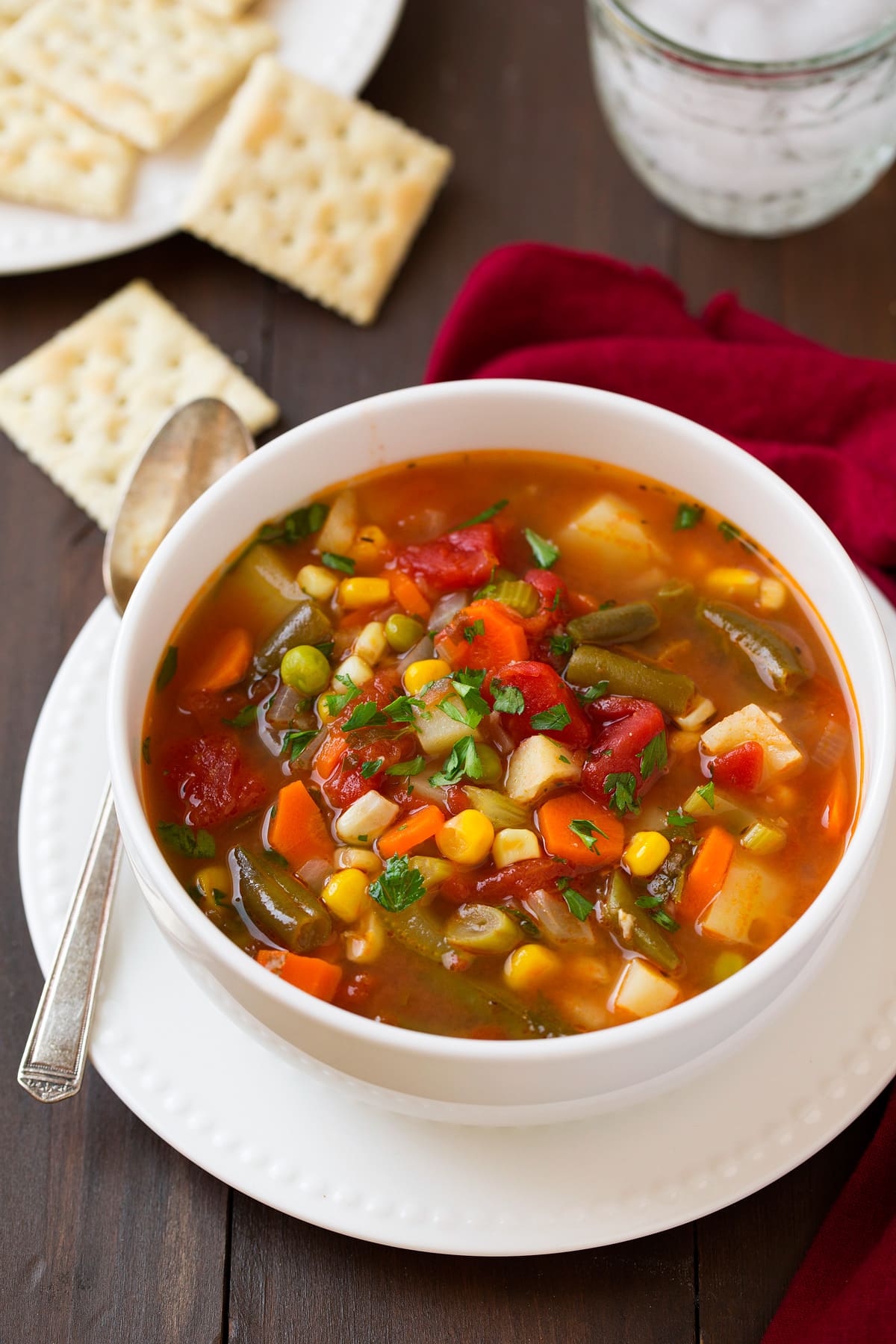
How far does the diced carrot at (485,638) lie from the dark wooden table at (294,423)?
1.29 meters

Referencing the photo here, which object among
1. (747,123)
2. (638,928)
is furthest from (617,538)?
(747,123)

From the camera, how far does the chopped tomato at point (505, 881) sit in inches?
105

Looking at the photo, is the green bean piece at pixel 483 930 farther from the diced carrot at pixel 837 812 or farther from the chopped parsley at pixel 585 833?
the diced carrot at pixel 837 812

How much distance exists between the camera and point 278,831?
2742 millimetres

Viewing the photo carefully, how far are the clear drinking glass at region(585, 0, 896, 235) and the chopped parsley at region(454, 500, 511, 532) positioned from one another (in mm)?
1455

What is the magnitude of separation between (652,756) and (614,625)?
326 mm

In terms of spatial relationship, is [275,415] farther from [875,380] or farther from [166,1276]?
[166,1276]

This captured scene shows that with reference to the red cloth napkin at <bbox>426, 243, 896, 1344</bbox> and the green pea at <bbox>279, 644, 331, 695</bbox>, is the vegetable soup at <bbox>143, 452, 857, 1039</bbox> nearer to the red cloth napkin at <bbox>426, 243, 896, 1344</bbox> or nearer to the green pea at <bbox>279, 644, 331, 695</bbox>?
the green pea at <bbox>279, 644, 331, 695</bbox>

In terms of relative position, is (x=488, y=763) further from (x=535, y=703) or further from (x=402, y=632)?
(x=402, y=632)

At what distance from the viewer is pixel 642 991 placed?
2.57 m

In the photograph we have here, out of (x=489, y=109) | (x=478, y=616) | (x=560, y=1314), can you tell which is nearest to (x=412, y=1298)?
(x=560, y=1314)

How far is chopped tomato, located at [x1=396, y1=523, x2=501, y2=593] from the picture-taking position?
9.84 ft

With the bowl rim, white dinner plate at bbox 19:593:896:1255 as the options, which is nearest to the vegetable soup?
the bowl rim

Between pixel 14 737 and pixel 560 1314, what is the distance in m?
2.03
